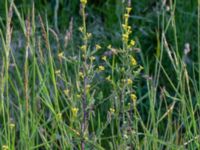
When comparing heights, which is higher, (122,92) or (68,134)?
(122,92)

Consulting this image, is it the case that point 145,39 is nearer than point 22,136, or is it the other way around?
point 22,136

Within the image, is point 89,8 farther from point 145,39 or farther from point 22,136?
point 22,136

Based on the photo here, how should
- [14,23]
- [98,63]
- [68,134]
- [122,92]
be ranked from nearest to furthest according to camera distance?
[122,92]
[68,134]
[98,63]
[14,23]

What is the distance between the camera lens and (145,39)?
11.0ft

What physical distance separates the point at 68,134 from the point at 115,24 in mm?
1471

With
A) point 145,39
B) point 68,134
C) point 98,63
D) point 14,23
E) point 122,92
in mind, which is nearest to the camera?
point 122,92

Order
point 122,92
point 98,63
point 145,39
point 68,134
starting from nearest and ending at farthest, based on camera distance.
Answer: point 122,92 → point 68,134 → point 98,63 → point 145,39

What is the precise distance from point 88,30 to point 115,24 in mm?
150

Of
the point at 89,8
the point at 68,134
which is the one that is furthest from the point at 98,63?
the point at 68,134

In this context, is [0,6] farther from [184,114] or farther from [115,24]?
[184,114]

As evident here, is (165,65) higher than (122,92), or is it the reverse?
(122,92)

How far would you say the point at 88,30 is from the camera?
3486 mm

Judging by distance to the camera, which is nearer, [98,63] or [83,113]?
[83,113]

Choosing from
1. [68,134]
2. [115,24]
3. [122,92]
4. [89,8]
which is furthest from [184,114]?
[89,8]
